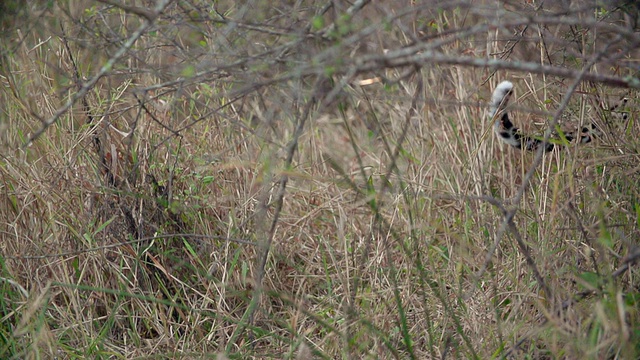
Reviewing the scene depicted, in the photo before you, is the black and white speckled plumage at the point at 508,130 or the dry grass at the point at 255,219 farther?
the black and white speckled plumage at the point at 508,130

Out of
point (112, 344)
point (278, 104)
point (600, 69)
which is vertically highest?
point (278, 104)

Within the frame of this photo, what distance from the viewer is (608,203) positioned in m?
2.62

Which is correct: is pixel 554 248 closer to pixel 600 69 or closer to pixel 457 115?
pixel 457 115

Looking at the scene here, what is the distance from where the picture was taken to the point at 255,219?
282 centimetres

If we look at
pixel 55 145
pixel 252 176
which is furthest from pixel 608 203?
pixel 55 145

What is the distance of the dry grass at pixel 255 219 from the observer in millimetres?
2373

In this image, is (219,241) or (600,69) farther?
(600,69)

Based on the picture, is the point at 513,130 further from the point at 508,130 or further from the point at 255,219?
the point at 255,219

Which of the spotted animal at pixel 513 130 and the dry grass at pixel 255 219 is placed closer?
the dry grass at pixel 255 219

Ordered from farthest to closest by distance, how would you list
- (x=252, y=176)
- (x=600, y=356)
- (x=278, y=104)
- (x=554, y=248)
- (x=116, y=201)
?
(x=252, y=176) → (x=116, y=201) → (x=554, y=248) → (x=600, y=356) → (x=278, y=104)

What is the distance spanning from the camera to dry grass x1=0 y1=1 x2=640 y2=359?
237 centimetres

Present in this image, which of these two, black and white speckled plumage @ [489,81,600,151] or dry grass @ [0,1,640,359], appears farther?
black and white speckled plumage @ [489,81,600,151]

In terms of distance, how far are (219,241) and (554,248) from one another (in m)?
1.25

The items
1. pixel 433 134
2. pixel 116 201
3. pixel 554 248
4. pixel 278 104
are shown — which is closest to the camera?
pixel 278 104
